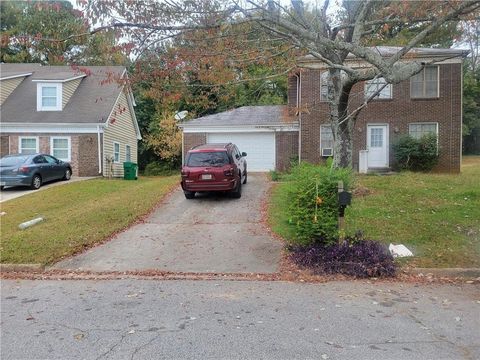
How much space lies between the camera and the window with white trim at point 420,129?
21.2 meters

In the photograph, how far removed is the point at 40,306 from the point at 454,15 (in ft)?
26.1

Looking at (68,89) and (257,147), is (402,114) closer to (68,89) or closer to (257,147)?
(257,147)

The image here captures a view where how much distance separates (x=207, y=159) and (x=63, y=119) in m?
13.3

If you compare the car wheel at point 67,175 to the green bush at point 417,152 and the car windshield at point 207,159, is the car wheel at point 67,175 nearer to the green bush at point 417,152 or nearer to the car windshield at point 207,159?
the car windshield at point 207,159

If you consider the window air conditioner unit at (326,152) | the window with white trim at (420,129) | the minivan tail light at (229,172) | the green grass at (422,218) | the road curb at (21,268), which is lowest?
the road curb at (21,268)

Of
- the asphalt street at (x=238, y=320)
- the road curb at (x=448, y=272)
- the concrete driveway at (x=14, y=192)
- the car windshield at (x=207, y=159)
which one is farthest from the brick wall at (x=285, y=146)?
the asphalt street at (x=238, y=320)

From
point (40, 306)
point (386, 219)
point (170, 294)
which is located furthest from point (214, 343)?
point (386, 219)

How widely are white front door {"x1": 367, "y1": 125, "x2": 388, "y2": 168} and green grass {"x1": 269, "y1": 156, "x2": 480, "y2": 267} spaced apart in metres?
7.61

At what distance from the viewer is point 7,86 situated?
85.9 feet

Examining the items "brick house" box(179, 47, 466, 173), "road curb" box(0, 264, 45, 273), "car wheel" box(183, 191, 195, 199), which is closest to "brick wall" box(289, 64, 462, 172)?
"brick house" box(179, 47, 466, 173)

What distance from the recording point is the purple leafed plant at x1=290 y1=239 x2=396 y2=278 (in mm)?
7129

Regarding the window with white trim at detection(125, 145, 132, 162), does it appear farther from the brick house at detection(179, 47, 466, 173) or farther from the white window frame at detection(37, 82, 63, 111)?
the brick house at detection(179, 47, 466, 173)

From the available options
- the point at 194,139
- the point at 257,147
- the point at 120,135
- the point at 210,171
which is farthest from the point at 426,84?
the point at 120,135

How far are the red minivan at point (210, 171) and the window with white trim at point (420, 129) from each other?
37.4 ft
